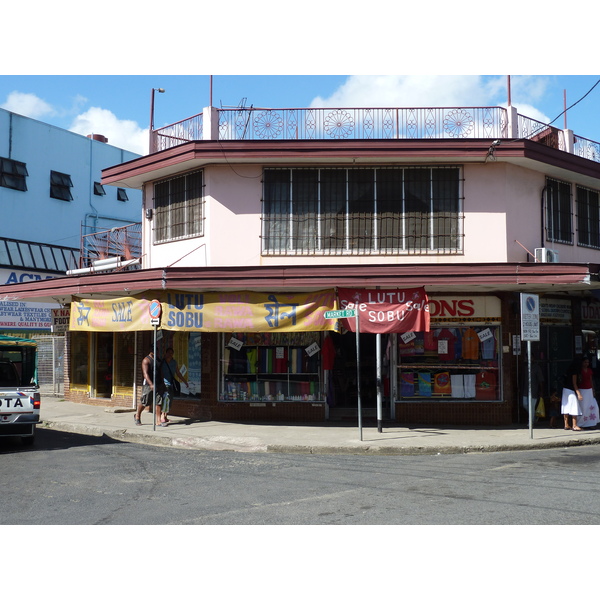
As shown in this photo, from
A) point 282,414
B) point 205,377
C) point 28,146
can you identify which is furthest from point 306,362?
point 28,146

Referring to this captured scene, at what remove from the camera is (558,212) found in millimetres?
17281

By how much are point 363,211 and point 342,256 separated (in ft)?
3.80

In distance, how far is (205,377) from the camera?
54.2 feet

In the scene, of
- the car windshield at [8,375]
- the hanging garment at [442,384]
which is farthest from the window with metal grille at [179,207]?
the hanging garment at [442,384]

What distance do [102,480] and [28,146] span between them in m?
24.9

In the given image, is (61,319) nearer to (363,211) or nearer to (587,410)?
(363,211)

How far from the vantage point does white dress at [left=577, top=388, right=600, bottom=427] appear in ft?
49.2

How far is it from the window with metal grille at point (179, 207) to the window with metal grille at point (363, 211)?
5.65 feet

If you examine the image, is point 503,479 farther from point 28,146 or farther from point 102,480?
point 28,146

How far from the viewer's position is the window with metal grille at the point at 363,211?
15.8 meters

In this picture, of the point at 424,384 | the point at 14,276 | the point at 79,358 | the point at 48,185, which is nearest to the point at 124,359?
the point at 79,358

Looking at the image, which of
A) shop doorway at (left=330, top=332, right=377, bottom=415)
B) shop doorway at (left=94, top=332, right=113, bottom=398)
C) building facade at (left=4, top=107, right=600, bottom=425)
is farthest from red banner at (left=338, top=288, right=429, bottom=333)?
shop doorway at (left=94, top=332, right=113, bottom=398)

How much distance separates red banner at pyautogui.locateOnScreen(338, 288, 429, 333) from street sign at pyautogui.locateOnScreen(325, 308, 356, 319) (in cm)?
40

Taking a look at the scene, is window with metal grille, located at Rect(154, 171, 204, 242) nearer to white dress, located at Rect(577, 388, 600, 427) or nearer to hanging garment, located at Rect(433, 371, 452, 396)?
hanging garment, located at Rect(433, 371, 452, 396)
